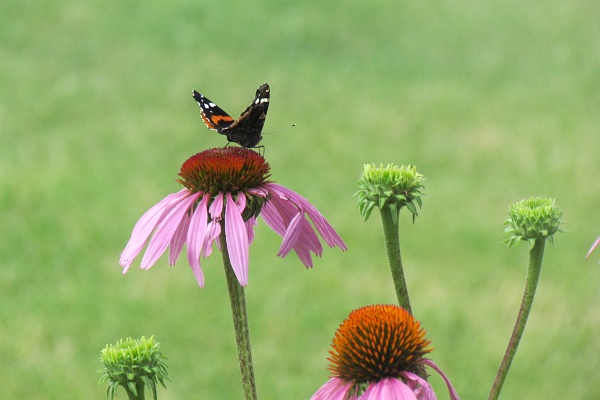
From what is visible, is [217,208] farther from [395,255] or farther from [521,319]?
[521,319]

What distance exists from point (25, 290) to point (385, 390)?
14.3ft

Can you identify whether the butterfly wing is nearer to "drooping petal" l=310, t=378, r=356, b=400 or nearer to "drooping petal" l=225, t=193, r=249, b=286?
"drooping petal" l=225, t=193, r=249, b=286

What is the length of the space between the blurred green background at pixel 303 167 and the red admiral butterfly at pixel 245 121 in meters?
2.82

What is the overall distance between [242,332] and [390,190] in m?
0.28

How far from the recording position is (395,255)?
1.16 meters

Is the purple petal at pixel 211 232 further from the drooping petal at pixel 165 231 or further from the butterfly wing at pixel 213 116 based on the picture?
→ the butterfly wing at pixel 213 116

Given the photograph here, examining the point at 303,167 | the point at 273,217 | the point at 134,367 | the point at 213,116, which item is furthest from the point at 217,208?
the point at 303,167

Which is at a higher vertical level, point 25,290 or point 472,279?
point 25,290

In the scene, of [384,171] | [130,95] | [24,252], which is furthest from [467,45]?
[384,171]

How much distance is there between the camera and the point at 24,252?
5.38 metres

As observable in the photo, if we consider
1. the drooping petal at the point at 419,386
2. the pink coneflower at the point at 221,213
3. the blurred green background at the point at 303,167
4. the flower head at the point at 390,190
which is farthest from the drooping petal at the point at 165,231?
the blurred green background at the point at 303,167

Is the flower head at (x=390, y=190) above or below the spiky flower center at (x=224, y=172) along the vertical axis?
below

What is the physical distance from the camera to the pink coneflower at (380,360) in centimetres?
105

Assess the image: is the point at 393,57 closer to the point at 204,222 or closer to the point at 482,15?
the point at 482,15
